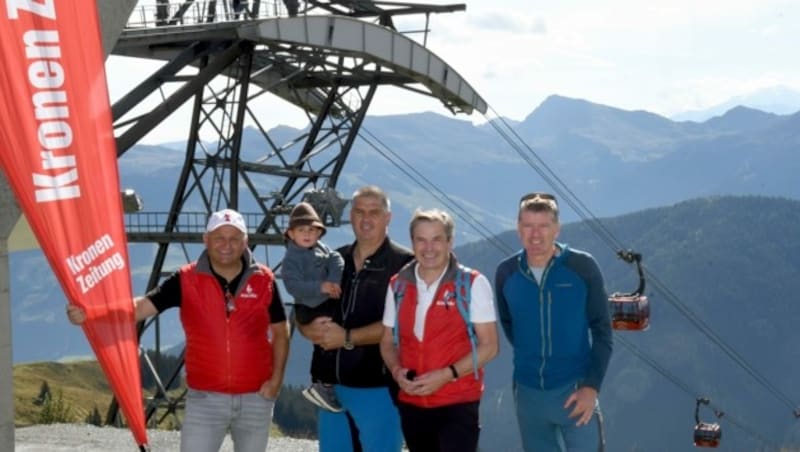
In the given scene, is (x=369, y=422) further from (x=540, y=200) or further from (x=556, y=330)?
(x=540, y=200)

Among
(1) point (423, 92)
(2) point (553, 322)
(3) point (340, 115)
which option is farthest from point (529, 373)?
(3) point (340, 115)

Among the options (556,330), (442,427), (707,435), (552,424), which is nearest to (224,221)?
(442,427)

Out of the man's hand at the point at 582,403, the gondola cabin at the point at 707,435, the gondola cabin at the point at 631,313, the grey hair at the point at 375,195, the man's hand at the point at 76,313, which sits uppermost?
the grey hair at the point at 375,195

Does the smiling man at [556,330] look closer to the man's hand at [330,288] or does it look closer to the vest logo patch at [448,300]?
the vest logo patch at [448,300]

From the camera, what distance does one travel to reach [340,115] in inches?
1132

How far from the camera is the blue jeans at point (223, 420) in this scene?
6023 mm

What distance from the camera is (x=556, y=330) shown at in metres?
5.77

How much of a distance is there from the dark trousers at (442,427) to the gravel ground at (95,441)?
19.7 ft

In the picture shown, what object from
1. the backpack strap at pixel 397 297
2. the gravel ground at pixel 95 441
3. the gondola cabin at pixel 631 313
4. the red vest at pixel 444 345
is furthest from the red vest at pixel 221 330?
the gondola cabin at pixel 631 313

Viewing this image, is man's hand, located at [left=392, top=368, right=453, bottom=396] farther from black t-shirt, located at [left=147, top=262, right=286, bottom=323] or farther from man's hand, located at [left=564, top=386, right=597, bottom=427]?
black t-shirt, located at [left=147, top=262, right=286, bottom=323]

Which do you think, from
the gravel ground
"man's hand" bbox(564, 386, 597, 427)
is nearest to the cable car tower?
the gravel ground

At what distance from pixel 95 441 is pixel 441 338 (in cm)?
788

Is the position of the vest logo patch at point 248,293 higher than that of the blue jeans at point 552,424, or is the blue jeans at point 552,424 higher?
the vest logo patch at point 248,293

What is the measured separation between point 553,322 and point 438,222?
0.93 m
